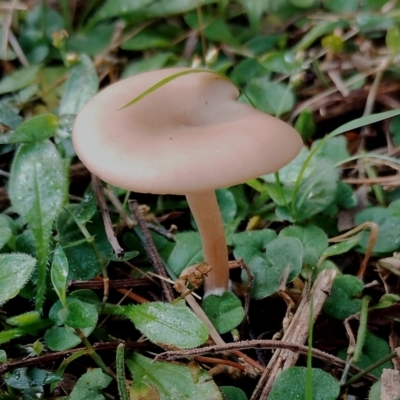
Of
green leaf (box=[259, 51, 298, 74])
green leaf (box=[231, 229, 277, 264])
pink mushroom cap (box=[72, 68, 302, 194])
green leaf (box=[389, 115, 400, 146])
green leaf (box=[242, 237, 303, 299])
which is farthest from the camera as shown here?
green leaf (box=[259, 51, 298, 74])

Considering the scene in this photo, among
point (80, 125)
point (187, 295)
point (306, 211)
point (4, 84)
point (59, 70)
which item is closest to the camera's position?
point (80, 125)

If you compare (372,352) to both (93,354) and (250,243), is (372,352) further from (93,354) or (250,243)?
(93,354)

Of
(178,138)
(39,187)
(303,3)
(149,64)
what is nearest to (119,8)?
(149,64)

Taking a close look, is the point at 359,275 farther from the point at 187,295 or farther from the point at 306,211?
the point at 187,295

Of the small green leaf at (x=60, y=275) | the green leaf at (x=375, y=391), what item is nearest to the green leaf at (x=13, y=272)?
A: the small green leaf at (x=60, y=275)

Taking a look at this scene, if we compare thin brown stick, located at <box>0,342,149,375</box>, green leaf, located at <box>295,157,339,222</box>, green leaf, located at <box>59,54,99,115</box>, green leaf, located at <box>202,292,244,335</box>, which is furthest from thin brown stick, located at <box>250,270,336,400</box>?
green leaf, located at <box>59,54,99,115</box>

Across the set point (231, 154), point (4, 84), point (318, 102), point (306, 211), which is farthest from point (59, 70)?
point (231, 154)

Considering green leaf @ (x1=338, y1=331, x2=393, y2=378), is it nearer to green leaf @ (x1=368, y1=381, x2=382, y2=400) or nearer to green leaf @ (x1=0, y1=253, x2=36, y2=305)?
green leaf @ (x1=368, y1=381, x2=382, y2=400)

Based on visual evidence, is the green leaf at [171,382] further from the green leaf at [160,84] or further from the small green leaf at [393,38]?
the small green leaf at [393,38]
